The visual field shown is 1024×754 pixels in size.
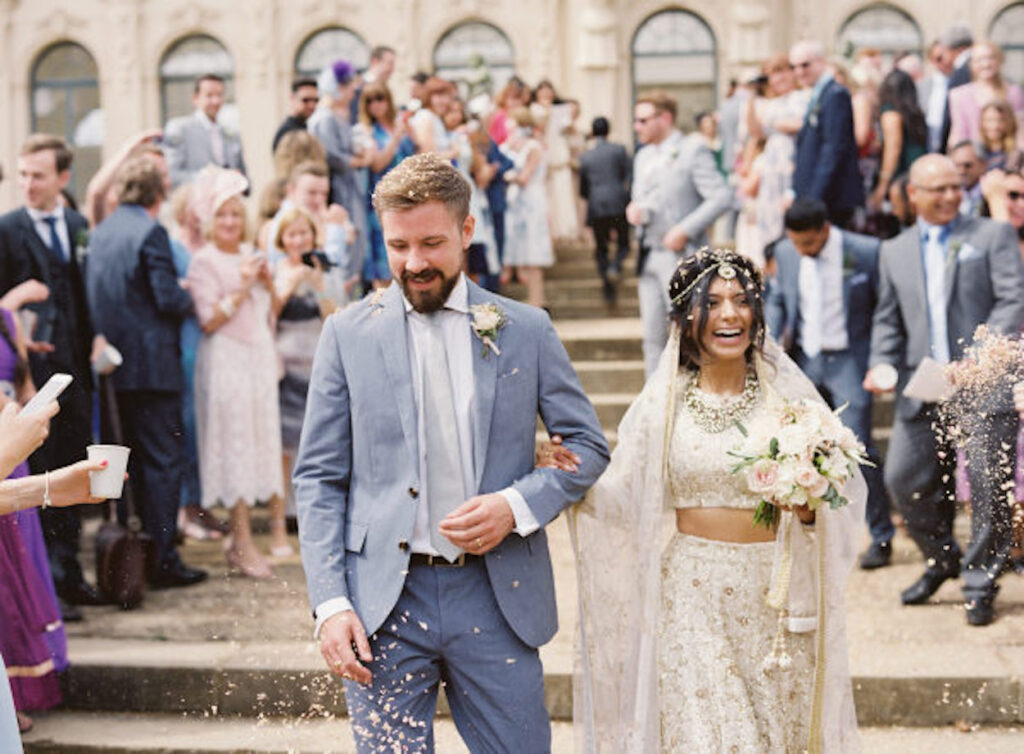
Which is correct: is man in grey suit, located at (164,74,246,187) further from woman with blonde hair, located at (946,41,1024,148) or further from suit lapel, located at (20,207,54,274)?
woman with blonde hair, located at (946,41,1024,148)

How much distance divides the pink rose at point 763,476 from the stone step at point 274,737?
178 cm

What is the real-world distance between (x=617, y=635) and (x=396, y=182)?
5.74 ft

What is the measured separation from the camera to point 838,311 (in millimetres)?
7609

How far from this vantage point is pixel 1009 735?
18.7ft

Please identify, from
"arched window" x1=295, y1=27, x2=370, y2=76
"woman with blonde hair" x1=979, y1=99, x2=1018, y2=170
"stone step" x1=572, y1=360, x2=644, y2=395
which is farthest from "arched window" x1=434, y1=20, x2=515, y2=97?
"woman with blonde hair" x1=979, y1=99, x2=1018, y2=170

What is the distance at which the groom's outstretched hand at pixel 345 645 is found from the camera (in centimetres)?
351

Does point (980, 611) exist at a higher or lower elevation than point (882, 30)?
lower

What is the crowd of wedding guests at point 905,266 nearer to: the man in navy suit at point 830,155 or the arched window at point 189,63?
the man in navy suit at point 830,155

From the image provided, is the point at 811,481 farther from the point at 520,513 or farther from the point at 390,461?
the point at 390,461

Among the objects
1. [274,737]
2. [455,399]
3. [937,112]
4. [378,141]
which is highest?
[937,112]

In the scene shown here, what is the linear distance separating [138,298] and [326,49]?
60.9ft

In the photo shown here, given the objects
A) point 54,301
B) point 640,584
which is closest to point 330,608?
point 640,584

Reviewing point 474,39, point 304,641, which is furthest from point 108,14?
point 304,641

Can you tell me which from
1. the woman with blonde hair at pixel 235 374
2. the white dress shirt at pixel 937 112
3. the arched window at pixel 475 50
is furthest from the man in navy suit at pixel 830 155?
the arched window at pixel 475 50
